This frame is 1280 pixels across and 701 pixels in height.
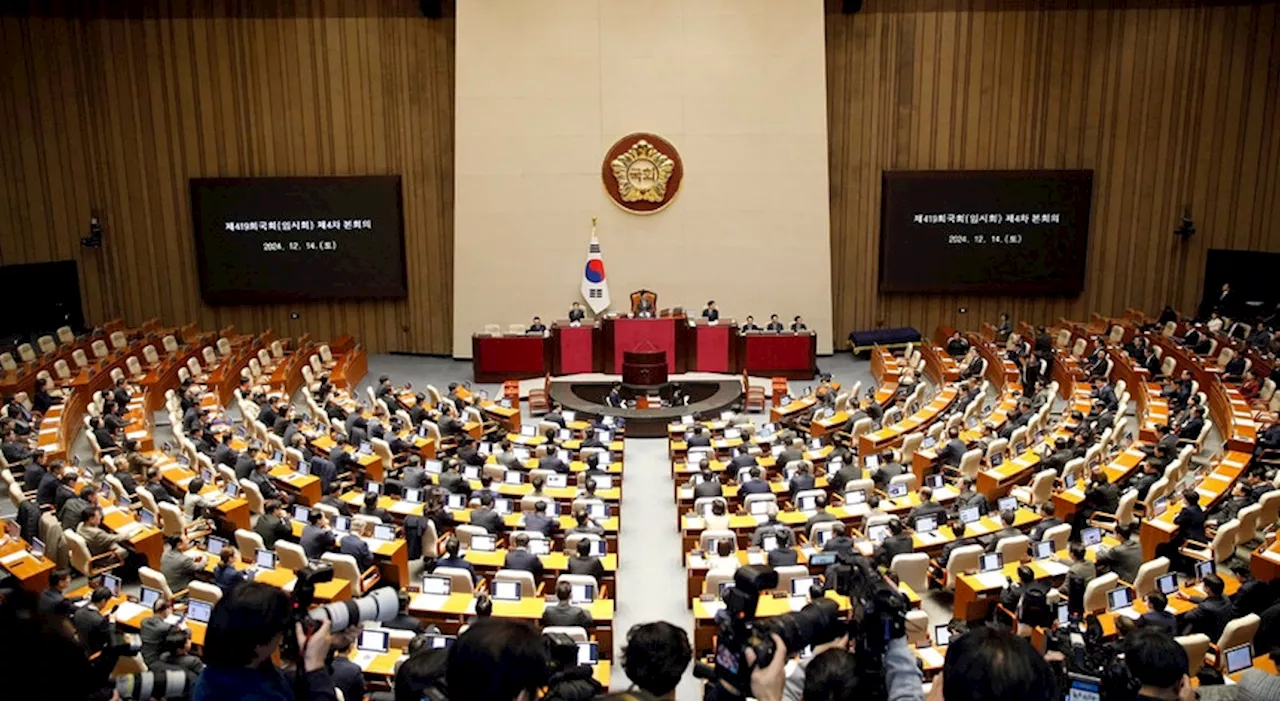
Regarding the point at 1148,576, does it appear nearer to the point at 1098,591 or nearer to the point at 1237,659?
the point at 1098,591

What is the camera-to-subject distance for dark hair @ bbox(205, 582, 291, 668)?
113 inches

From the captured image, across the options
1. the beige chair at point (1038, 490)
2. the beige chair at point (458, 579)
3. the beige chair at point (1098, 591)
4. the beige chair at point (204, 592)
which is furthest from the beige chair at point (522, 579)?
the beige chair at point (1038, 490)

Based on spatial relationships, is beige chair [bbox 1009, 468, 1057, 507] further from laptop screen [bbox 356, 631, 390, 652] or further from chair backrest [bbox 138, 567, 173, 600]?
chair backrest [bbox 138, 567, 173, 600]

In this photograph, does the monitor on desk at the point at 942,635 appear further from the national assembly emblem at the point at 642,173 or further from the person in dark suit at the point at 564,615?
the national assembly emblem at the point at 642,173

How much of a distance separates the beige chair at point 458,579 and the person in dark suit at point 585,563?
1.04 m

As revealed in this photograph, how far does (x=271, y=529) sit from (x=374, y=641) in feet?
10.3

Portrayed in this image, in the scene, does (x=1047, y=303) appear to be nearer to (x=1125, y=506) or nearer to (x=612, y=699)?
(x=1125, y=506)

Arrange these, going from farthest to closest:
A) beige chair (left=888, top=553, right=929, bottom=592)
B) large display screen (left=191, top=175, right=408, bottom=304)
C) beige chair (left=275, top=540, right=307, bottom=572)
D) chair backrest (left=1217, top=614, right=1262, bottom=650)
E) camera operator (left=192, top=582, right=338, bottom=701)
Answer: large display screen (left=191, top=175, right=408, bottom=304), beige chair (left=275, top=540, right=307, bottom=572), beige chair (left=888, top=553, right=929, bottom=592), chair backrest (left=1217, top=614, right=1262, bottom=650), camera operator (left=192, top=582, right=338, bottom=701)

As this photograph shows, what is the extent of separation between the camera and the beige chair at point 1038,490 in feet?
37.2

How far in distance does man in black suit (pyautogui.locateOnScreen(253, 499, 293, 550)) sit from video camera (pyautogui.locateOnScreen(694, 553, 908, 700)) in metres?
8.07

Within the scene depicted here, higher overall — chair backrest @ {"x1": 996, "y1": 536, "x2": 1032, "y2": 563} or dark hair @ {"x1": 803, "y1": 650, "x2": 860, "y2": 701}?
dark hair @ {"x1": 803, "y1": 650, "x2": 860, "y2": 701}

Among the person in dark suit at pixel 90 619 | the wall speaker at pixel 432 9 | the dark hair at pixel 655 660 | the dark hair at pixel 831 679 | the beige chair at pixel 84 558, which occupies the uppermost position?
the wall speaker at pixel 432 9

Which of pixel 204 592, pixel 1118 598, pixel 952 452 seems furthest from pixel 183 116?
pixel 1118 598

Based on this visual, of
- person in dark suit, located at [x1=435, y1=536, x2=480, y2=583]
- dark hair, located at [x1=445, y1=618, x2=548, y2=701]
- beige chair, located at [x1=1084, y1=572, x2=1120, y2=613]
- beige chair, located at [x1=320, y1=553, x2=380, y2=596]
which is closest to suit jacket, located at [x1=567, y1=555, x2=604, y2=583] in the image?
person in dark suit, located at [x1=435, y1=536, x2=480, y2=583]
